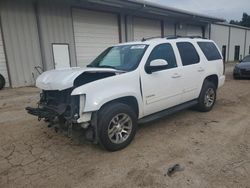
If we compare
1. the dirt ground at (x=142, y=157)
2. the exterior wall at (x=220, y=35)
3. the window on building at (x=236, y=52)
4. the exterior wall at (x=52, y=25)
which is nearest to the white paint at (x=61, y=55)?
the exterior wall at (x=52, y=25)

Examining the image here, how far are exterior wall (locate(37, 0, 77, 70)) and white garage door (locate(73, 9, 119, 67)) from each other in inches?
21.6

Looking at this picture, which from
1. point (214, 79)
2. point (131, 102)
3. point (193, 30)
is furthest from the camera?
point (193, 30)

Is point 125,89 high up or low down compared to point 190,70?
down

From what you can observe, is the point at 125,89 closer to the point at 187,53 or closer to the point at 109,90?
the point at 109,90

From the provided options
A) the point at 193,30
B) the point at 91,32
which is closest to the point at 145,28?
the point at 91,32

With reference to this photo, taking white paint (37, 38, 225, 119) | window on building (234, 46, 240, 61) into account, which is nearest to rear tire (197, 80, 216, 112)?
white paint (37, 38, 225, 119)

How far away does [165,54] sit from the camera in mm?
4531

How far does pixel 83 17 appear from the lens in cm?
1268

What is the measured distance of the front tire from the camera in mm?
3340

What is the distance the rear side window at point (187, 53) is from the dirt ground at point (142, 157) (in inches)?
55.3

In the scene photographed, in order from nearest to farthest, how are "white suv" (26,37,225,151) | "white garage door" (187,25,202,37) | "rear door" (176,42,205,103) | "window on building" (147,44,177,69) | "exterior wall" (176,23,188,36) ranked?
"white suv" (26,37,225,151) < "window on building" (147,44,177,69) < "rear door" (176,42,205,103) < "exterior wall" (176,23,188,36) < "white garage door" (187,25,202,37)

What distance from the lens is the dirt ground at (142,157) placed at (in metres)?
2.79

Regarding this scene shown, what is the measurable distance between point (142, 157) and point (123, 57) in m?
2.08

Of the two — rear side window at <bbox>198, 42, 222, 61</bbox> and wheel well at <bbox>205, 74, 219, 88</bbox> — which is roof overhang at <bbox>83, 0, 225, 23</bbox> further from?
wheel well at <bbox>205, 74, 219, 88</bbox>
